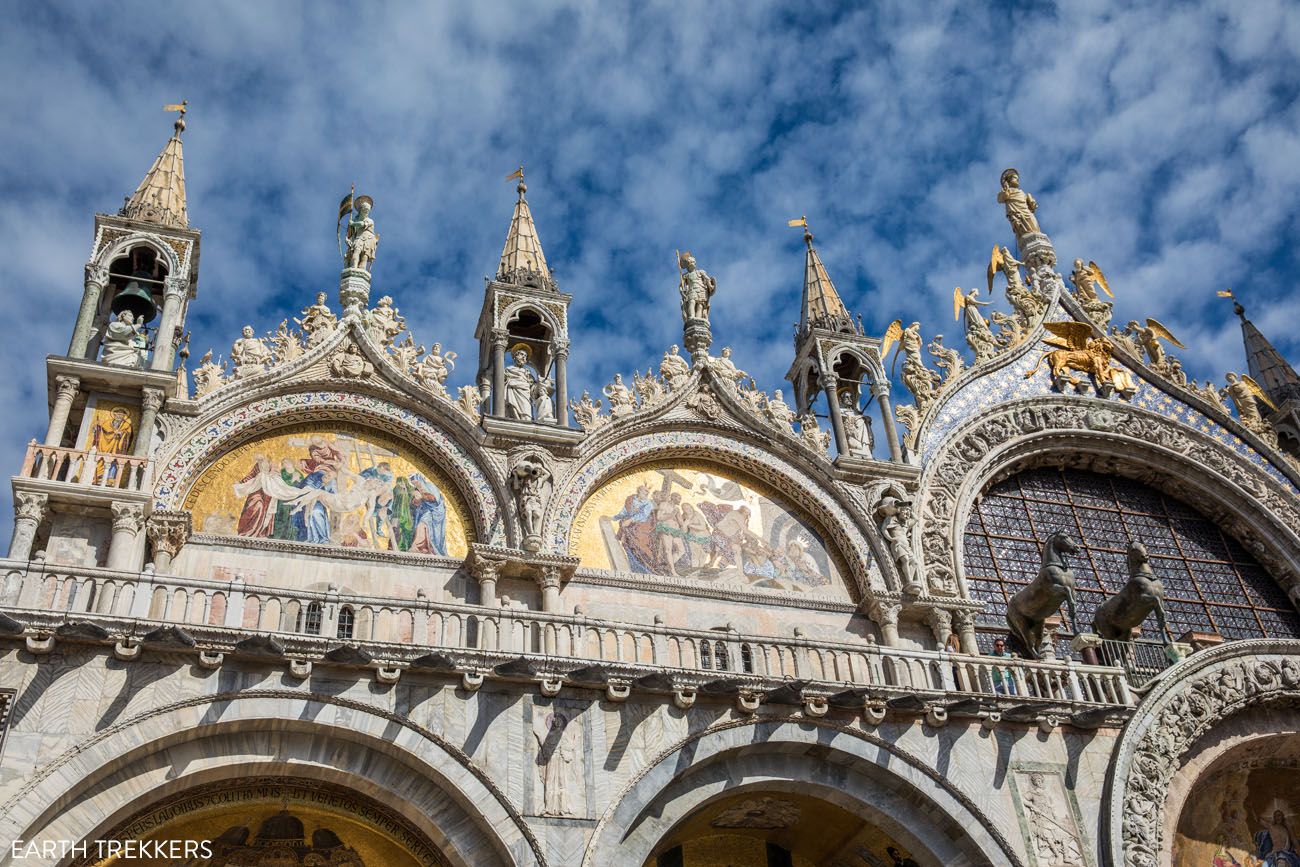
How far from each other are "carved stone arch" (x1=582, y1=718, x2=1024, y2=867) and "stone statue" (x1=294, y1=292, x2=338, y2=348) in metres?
7.64

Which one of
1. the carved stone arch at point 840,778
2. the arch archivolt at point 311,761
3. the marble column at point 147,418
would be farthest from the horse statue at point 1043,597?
the marble column at point 147,418

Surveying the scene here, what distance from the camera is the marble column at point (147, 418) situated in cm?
1477

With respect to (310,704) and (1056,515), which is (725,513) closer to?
(1056,515)

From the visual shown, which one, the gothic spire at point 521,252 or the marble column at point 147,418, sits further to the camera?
the gothic spire at point 521,252

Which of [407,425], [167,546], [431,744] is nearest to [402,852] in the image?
[431,744]

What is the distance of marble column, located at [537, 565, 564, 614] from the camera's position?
49.9 feet

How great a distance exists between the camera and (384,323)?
1711 centimetres

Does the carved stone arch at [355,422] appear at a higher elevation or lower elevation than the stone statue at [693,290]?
lower

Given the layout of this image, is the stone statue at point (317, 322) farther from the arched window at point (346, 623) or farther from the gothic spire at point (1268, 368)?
the gothic spire at point (1268, 368)

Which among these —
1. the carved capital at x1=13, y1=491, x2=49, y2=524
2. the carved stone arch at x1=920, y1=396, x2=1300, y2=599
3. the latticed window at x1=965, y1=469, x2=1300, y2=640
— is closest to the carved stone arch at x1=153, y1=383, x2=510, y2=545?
the carved capital at x1=13, y1=491, x2=49, y2=524

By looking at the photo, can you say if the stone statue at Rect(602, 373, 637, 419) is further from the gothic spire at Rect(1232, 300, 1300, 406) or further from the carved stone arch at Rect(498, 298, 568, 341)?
the gothic spire at Rect(1232, 300, 1300, 406)

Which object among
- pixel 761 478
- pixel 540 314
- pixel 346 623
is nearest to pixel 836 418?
pixel 761 478

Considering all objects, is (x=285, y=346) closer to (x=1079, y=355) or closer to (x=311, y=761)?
(x=311, y=761)

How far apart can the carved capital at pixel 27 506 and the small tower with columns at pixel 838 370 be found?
34.6 ft
